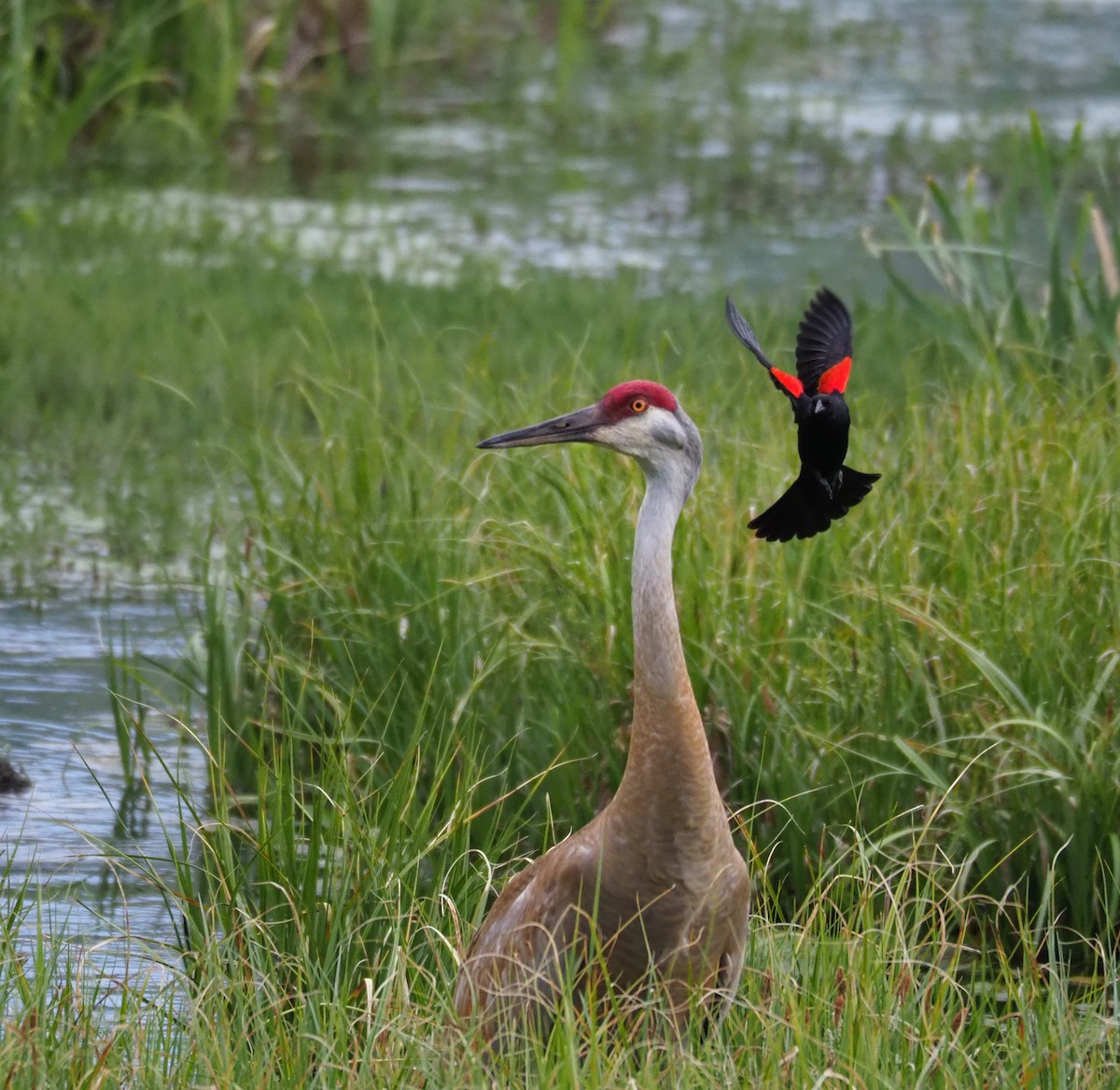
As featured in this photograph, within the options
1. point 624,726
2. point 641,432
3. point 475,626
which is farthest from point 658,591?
point 475,626

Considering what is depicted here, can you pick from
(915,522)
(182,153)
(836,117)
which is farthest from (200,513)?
(836,117)

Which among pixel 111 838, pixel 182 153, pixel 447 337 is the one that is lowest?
pixel 111 838

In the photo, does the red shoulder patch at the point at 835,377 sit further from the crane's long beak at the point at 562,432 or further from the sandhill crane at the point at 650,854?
the crane's long beak at the point at 562,432

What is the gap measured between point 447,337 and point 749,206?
403 cm

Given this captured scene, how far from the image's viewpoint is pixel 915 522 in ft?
18.4

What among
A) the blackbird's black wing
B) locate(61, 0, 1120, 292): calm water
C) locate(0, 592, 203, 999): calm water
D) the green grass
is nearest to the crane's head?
the blackbird's black wing

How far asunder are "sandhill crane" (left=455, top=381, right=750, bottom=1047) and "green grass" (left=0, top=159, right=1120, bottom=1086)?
0.38 feet

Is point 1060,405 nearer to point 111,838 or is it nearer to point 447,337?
point 111,838

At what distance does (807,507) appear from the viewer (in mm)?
3648

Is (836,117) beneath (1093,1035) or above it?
above

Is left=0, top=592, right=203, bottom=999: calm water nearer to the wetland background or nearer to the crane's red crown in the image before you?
the wetland background

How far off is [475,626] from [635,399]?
1.81m

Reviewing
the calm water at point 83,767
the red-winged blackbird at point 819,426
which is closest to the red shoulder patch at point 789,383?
the red-winged blackbird at point 819,426

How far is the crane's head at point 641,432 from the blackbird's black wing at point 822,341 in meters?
0.22
